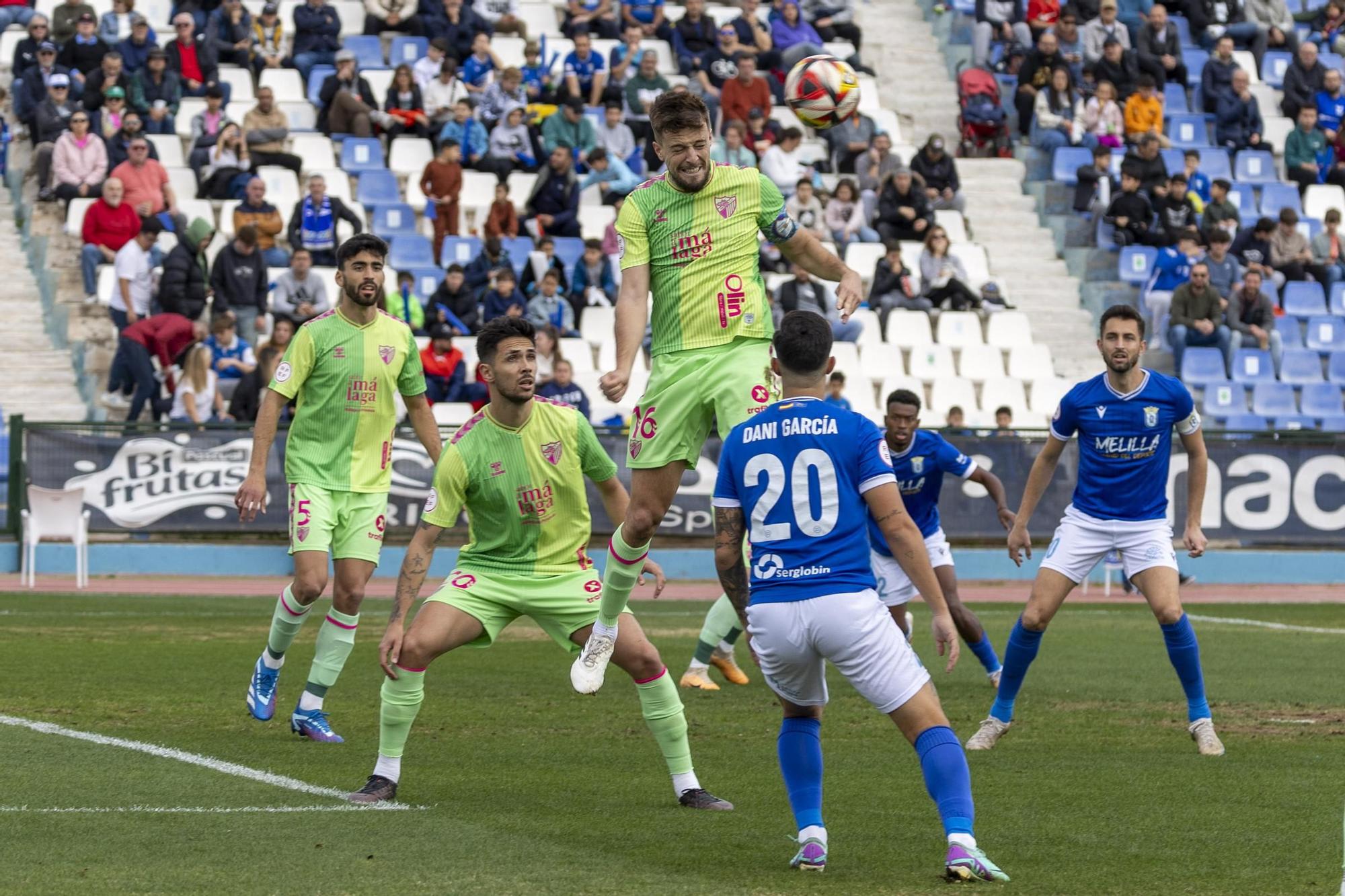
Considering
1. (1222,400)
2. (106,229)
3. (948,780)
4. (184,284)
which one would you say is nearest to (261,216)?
(184,284)

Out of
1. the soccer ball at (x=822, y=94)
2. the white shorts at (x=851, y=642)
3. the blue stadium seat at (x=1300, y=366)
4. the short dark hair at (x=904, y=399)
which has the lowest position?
the blue stadium seat at (x=1300, y=366)

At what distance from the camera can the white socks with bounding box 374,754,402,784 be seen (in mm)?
7941

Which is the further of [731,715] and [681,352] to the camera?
[731,715]

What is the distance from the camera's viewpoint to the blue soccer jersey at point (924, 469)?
12.5 metres

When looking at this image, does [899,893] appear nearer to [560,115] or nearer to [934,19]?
[560,115]

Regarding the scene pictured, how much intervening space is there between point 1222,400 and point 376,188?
11.7m

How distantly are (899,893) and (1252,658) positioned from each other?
8.92 meters

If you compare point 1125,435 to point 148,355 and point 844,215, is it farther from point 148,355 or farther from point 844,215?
point 844,215

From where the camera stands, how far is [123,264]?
72.4 ft

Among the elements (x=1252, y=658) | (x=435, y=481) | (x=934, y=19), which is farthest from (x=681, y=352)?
(x=934, y=19)

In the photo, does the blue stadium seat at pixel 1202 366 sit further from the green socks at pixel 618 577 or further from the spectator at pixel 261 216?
the green socks at pixel 618 577

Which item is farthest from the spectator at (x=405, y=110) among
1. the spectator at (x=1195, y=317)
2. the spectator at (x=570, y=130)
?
the spectator at (x=1195, y=317)

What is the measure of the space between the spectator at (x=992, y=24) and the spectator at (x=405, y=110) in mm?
9624

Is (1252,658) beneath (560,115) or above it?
beneath
